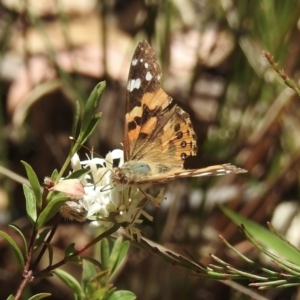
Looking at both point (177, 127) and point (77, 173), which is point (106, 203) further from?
point (177, 127)

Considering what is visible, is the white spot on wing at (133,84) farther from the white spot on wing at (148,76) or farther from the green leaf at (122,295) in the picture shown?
the green leaf at (122,295)

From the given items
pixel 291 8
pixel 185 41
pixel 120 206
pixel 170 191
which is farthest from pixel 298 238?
pixel 120 206

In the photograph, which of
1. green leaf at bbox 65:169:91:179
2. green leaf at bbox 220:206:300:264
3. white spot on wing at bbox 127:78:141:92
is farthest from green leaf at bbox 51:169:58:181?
green leaf at bbox 220:206:300:264

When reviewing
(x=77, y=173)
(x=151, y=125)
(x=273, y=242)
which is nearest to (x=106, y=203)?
(x=77, y=173)

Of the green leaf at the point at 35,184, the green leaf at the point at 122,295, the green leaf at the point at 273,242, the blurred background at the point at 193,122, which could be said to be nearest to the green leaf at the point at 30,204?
the green leaf at the point at 35,184

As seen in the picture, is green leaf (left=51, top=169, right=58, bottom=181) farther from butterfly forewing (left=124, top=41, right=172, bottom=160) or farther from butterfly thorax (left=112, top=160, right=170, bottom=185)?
butterfly forewing (left=124, top=41, right=172, bottom=160)

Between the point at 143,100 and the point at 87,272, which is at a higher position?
the point at 143,100
